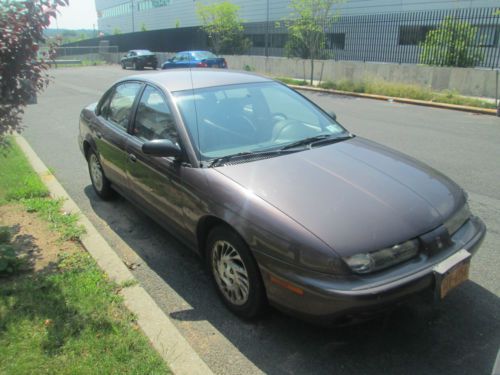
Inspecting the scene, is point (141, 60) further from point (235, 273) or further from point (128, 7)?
point (128, 7)

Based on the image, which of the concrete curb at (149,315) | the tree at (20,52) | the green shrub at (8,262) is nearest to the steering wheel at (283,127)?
the concrete curb at (149,315)

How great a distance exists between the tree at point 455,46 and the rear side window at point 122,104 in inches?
593

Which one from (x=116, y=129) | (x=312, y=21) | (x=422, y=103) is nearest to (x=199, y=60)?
(x=312, y=21)

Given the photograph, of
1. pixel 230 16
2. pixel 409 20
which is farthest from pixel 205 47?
pixel 409 20

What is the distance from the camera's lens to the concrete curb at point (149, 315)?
Answer: 2682mm

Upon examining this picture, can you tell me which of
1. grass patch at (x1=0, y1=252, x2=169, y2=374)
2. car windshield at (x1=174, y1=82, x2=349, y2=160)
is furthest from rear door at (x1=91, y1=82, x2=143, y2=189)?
grass patch at (x1=0, y1=252, x2=169, y2=374)

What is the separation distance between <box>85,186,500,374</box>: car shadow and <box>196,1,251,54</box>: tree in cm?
3183

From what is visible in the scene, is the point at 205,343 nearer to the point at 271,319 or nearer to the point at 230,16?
the point at 271,319

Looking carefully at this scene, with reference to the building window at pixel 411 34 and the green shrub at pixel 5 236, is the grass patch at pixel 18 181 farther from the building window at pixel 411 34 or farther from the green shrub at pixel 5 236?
the building window at pixel 411 34

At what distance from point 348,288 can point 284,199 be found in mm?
690

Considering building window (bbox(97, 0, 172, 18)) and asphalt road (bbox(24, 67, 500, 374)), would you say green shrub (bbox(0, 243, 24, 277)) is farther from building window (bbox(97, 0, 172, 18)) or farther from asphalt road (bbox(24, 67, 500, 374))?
building window (bbox(97, 0, 172, 18))

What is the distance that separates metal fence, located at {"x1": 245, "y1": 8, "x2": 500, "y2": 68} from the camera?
17.0 m

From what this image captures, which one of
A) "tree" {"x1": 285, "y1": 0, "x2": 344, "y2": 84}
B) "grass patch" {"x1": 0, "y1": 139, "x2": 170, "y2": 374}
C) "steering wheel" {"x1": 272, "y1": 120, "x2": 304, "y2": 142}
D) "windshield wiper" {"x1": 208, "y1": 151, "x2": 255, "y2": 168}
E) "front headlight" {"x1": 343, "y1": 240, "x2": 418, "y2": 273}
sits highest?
"tree" {"x1": 285, "y1": 0, "x2": 344, "y2": 84}

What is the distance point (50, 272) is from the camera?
3.71 m
